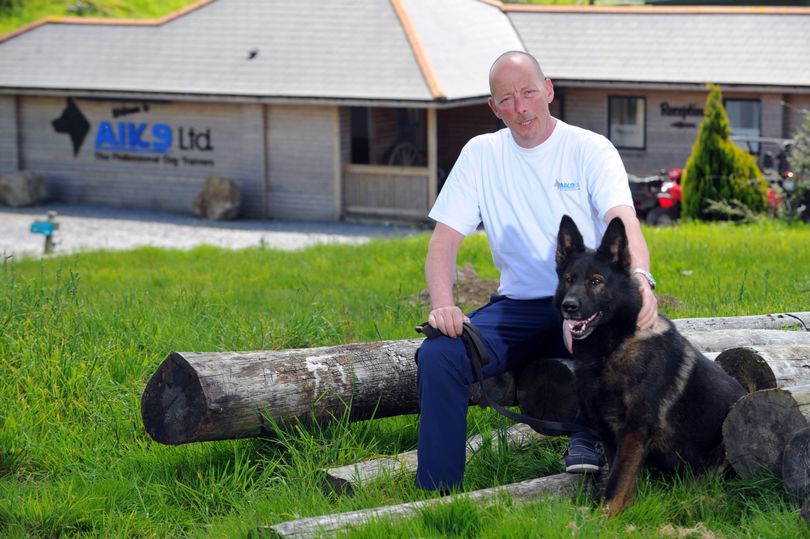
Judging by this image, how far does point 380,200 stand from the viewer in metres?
26.5

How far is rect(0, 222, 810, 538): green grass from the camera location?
4652 millimetres

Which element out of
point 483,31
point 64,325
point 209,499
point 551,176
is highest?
point 483,31

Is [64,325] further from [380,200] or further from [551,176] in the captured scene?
[380,200]

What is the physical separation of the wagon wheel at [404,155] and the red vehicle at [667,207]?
800cm

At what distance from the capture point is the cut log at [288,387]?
526 centimetres

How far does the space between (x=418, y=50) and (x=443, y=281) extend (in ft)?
70.4

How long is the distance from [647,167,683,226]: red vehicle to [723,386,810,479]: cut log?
17.8 m

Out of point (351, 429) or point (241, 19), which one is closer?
point (351, 429)

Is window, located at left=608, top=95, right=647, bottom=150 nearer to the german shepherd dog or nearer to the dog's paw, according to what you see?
the german shepherd dog

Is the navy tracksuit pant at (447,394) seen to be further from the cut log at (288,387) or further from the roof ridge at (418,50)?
the roof ridge at (418,50)

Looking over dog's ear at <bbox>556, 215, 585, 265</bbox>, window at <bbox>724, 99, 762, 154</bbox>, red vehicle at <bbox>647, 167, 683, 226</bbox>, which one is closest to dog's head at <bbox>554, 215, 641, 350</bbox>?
dog's ear at <bbox>556, 215, 585, 265</bbox>

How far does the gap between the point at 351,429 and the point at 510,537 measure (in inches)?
64.4

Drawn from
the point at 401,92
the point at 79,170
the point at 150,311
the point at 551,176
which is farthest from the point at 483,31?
the point at 551,176

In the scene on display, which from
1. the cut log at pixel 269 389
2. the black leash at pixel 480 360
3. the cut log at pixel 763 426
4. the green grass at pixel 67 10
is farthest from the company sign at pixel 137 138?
the cut log at pixel 763 426
